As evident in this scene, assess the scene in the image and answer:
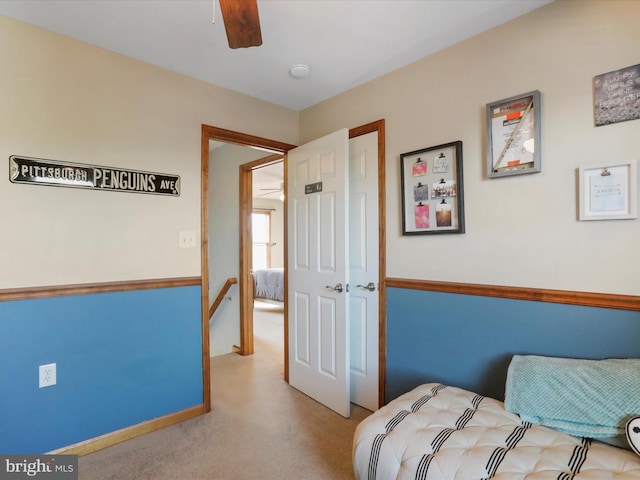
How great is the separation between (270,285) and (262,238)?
210cm

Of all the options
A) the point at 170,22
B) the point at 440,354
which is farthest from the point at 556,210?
the point at 170,22

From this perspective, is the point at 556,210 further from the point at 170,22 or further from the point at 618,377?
the point at 170,22

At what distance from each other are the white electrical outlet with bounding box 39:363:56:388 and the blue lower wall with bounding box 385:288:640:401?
2.05m

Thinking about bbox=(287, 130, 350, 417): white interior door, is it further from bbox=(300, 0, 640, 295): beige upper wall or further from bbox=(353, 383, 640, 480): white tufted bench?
bbox=(353, 383, 640, 480): white tufted bench

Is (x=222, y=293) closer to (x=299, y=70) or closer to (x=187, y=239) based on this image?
(x=187, y=239)

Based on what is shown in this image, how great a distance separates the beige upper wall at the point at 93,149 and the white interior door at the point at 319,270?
82 cm

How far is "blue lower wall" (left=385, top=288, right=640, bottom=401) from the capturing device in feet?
5.03

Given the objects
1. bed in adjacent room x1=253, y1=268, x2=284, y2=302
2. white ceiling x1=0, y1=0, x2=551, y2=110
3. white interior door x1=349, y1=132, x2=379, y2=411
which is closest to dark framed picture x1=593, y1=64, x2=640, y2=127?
white ceiling x1=0, y1=0, x2=551, y2=110

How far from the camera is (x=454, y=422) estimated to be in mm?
1475

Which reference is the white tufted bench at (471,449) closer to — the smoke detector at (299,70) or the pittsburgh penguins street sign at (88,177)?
the pittsburgh penguins street sign at (88,177)

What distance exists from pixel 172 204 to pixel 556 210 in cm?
232

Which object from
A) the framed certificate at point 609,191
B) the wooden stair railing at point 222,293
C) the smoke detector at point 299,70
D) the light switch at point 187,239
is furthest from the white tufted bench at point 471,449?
the wooden stair railing at point 222,293

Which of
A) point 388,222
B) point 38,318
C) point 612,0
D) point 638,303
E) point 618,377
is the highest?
point 612,0

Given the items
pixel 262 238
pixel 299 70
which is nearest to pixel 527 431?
pixel 299 70
